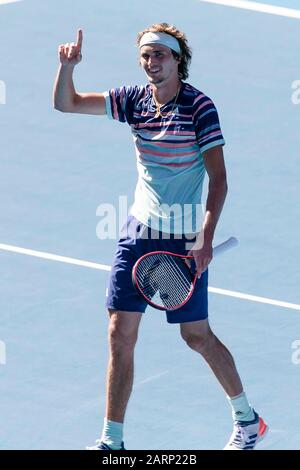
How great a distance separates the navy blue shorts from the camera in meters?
9.74

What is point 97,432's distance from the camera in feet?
33.3

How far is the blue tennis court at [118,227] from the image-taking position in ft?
34.3

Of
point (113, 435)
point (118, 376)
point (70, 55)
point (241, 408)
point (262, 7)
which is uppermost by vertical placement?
point (262, 7)

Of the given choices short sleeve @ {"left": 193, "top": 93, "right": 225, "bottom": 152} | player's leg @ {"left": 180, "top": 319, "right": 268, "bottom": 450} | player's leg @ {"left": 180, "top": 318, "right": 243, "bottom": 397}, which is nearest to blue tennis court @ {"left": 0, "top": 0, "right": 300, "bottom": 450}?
player's leg @ {"left": 180, "top": 319, "right": 268, "bottom": 450}

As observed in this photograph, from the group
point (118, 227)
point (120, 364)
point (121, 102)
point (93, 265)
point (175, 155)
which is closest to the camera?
point (175, 155)

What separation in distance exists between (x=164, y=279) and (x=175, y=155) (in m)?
0.68

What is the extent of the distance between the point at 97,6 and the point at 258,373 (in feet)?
24.7

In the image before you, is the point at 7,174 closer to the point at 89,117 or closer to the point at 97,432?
the point at 89,117

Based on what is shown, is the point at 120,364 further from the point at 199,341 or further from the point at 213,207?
the point at 213,207

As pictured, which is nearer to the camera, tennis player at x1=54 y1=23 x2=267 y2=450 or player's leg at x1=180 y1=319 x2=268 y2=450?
tennis player at x1=54 y1=23 x2=267 y2=450

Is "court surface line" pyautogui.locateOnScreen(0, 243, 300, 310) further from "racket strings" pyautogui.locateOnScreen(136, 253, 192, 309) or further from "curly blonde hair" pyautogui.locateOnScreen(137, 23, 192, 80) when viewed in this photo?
"curly blonde hair" pyautogui.locateOnScreen(137, 23, 192, 80)

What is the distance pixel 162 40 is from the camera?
9.76 m

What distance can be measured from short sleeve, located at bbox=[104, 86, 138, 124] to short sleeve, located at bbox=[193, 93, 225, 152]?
0.45 metres

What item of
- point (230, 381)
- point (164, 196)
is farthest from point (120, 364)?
point (164, 196)
